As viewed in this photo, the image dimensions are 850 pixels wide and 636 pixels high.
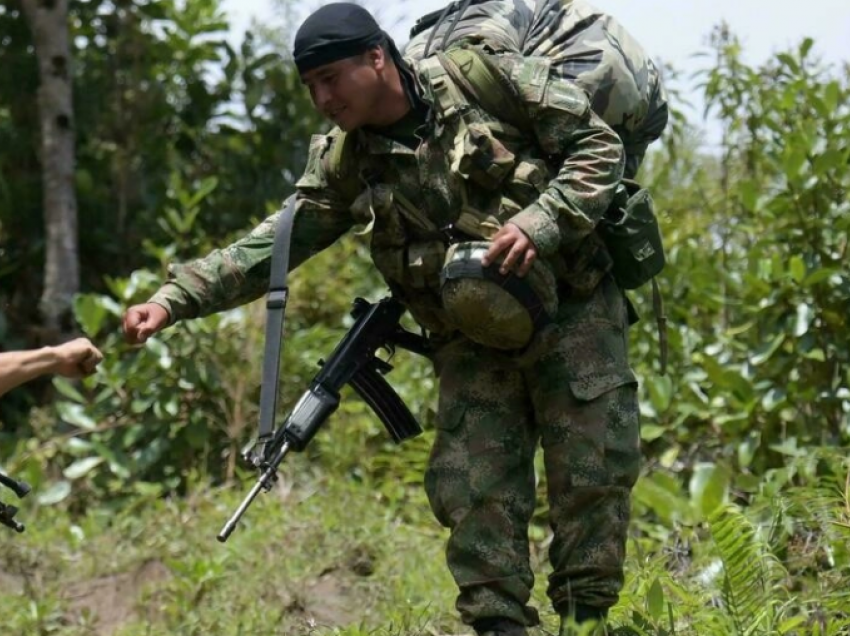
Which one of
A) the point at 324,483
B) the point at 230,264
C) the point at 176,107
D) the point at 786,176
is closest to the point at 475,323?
the point at 230,264

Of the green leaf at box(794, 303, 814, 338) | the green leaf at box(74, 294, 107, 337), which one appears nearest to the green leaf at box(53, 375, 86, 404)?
the green leaf at box(74, 294, 107, 337)

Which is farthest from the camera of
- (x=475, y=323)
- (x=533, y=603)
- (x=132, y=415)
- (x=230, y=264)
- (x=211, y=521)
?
(x=132, y=415)

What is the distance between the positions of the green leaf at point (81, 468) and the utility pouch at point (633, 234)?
12.5 feet

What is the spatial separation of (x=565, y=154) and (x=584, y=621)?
3.77 ft

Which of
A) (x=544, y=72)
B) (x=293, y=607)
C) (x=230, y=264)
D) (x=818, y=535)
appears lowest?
(x=293, y=607)

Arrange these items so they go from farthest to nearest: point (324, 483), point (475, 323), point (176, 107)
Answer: point (176, 107)
point (324, 483)
point (475, 323)

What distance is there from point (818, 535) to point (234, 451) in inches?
119

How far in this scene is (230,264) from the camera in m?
4.15

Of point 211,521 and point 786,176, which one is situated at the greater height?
point 786,176

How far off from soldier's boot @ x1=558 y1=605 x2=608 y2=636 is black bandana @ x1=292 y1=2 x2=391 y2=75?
1.46 metres

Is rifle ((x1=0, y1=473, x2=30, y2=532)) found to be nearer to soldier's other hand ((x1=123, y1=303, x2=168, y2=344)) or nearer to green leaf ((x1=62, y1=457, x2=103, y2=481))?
soldier's other hand ((x1=123, y1=303, x2=168, y2=344))

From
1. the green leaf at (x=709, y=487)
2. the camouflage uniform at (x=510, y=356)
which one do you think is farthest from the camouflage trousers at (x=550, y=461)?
the green leaf at (x=709, y=487)

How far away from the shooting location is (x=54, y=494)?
23.3ft

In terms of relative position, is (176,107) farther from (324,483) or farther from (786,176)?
(786,176)
